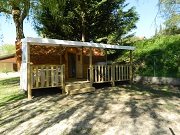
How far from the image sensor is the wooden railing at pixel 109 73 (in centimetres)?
940

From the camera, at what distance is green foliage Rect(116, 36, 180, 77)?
470 inches

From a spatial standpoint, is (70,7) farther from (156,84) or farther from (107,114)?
(107,114)

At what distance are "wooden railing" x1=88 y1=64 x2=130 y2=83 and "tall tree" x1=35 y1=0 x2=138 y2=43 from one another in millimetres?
3354

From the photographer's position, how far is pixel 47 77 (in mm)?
Result: 7531

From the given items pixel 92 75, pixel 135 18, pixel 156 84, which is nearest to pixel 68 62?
pixel 92 75

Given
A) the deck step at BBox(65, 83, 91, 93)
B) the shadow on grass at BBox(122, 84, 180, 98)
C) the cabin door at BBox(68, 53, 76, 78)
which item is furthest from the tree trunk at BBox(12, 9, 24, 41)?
the shadow on grass at BBox(122, 84, 180, 98)

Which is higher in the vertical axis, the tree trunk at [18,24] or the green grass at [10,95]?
the tree trunk at [18,24]

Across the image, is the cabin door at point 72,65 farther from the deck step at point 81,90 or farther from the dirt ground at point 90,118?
the dirt ground at point 90,118

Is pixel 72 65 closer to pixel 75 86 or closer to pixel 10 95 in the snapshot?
pixel 75 86

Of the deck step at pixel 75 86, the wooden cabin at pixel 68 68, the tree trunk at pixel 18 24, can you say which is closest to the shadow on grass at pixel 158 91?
the wooden cabin at pixel 68 68

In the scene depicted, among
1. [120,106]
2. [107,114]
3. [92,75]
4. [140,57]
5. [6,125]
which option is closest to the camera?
[6,125]

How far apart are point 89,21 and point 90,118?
10.2m

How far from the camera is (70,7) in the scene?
13.7 metres

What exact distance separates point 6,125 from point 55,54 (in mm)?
6848
